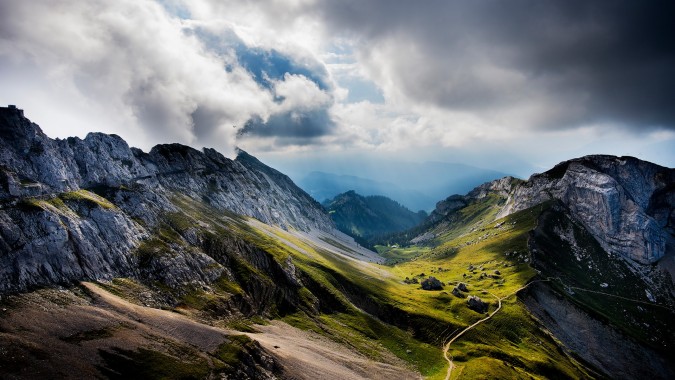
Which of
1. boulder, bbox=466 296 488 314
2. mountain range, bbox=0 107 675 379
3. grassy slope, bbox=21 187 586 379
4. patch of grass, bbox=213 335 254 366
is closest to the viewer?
mountain range, bbox=0 107 675 379

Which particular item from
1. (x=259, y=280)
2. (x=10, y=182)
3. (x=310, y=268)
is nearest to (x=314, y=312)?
(x=259, y=280)

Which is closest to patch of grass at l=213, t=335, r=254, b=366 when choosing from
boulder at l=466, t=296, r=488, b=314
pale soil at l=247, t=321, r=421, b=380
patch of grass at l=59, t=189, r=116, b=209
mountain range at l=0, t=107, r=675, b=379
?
mountain range at l=0, t=107, r=675, b=379

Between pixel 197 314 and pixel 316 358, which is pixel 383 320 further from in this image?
pixel 197 314

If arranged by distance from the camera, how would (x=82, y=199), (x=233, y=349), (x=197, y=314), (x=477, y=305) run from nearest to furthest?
(x=233, y=349), (x=197, y=314), (x=82, y=199), (x=477, y=305)

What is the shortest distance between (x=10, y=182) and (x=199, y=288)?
3272 inches

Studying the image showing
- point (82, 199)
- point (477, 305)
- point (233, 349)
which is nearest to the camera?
point (233, 349)

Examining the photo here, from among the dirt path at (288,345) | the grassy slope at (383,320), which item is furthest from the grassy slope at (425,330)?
the dirt path at (288,345)

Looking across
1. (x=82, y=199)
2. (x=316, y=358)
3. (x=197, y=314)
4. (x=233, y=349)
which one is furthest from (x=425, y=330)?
(x=82, y=199)

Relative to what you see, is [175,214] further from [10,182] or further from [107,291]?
[107,291]

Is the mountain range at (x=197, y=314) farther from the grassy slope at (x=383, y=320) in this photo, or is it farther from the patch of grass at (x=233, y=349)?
the grassy slope at (x=383, y=320)

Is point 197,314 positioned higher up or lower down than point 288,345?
higher up

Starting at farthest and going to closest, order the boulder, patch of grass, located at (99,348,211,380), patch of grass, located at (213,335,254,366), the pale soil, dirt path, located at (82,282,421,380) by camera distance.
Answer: the boulder
the pale soil
dirt path, located at (82,282,421,380)
patch of grass, located at (213,335,254,366)
patch of grass, located at (99,348,211,380)

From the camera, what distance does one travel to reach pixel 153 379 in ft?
245

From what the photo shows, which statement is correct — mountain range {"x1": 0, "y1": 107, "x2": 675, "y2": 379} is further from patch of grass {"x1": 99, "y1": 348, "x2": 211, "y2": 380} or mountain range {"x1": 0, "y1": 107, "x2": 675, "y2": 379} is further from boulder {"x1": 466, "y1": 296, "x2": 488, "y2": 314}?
boulder {"x1": 466, "y1": 296, "x2": 488, "y2": 314}
